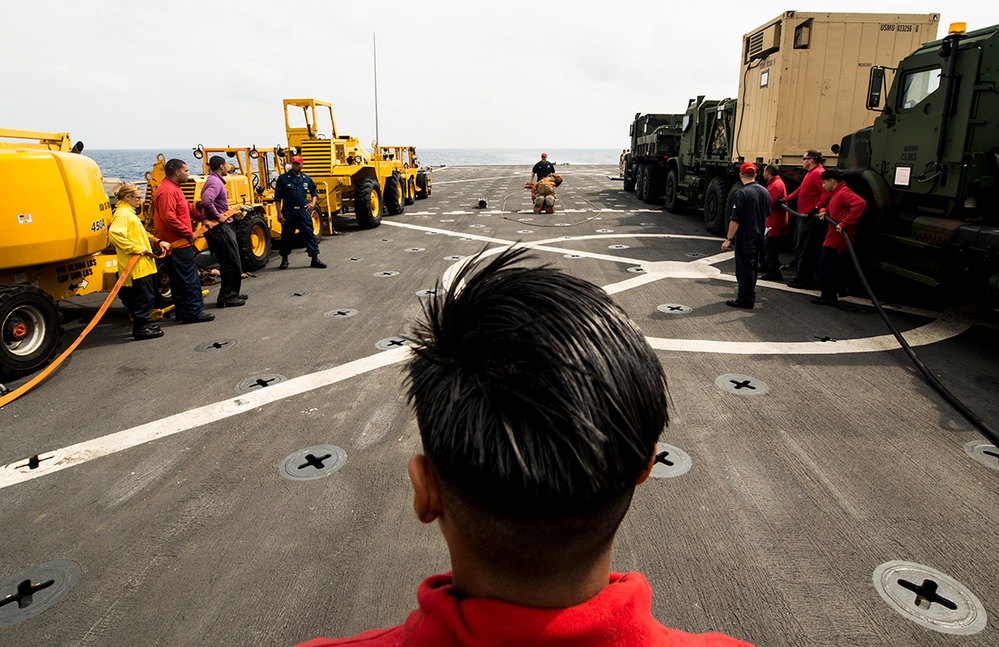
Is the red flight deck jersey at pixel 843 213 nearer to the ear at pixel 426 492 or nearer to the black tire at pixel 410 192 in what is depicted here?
the ear at pixel 426 492

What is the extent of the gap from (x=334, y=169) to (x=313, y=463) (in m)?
11.4

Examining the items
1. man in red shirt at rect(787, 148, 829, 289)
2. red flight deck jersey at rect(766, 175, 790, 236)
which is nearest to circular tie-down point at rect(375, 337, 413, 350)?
man in red shirt at rect(787, 148, 829, 289)

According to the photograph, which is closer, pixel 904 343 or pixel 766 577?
pixel 766 577

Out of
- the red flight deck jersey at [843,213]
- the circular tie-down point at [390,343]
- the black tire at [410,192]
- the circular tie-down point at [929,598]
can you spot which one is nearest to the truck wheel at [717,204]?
the red flight deck jersey at [843,213]

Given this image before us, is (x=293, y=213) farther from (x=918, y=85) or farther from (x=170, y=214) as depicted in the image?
(x=918, y=85)

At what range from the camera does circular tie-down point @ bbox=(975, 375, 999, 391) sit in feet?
16.5

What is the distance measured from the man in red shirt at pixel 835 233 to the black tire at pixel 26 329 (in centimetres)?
875

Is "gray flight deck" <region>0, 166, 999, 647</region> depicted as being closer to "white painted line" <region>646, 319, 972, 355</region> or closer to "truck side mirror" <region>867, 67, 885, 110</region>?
"white painted line" <region>646, 319, 972, 355</region>

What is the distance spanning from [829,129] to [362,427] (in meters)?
10.3

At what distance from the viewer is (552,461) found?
3.02ft

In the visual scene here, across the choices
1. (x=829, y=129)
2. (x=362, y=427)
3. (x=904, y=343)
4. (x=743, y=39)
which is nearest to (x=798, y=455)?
(x=904, y=343)

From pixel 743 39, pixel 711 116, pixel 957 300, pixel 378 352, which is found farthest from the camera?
Result: pixel 711 116

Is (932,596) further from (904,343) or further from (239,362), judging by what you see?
(239,362)

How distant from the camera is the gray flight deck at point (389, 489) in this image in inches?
106
